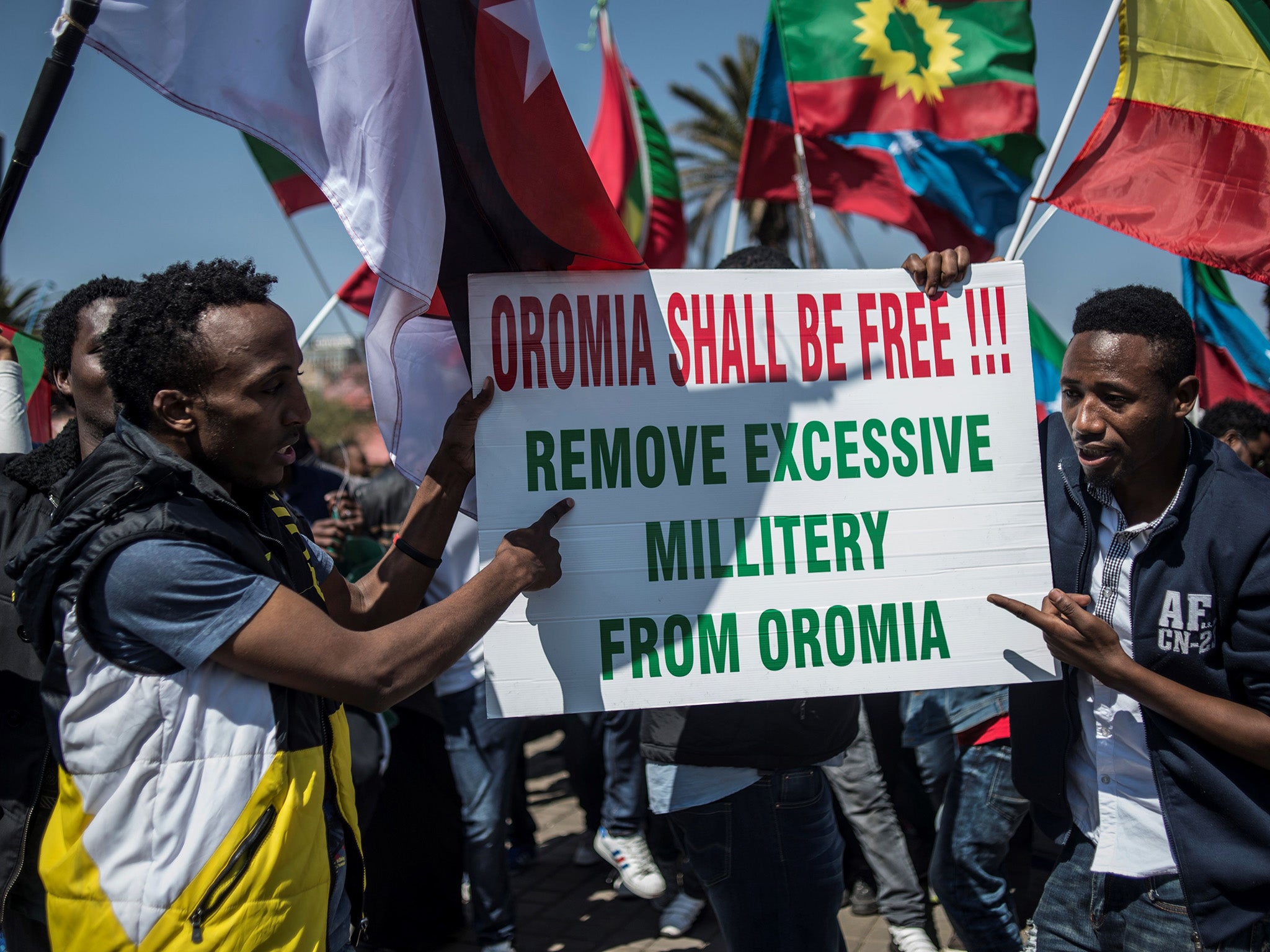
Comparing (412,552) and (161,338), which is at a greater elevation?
(161,338)

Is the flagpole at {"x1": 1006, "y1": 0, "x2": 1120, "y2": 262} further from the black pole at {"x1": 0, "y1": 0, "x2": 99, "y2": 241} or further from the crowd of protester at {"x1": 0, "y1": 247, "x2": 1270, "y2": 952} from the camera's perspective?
the black pole at {"x1": 0, "y1": 0, "x2": 99, "y2": 241}

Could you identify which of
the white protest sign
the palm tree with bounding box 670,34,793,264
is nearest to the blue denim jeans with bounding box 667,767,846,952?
the white protest sign

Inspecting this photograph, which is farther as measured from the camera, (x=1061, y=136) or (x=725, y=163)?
(x=725, y=163)

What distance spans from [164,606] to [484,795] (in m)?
2.55

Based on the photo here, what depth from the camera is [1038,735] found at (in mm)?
2299

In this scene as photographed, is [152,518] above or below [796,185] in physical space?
below

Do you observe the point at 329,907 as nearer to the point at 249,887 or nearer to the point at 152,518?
the point at 249,887

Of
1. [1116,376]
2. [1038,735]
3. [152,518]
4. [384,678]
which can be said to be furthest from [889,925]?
[152,518]

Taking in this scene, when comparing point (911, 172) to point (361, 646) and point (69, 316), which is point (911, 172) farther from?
point (361, 646)

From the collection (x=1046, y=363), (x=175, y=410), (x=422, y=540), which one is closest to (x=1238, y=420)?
(x=1046, y=363)

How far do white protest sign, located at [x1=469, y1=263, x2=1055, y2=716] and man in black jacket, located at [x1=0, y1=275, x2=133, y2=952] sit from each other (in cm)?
94

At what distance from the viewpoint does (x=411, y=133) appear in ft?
6.38

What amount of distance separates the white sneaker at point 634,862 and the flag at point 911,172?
11.7ft

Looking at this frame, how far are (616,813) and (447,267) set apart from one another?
318cm
